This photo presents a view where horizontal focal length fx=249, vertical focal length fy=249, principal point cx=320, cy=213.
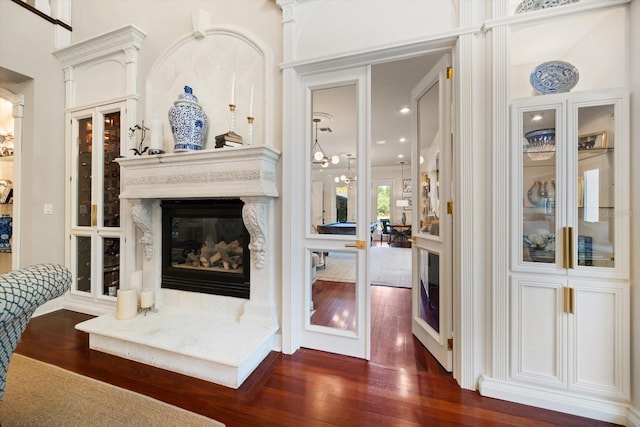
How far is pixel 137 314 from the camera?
2.37 m

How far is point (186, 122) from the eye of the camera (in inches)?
87.4

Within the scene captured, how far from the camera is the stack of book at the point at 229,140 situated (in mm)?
2105

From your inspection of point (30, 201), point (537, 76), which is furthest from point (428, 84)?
point (30, 201)

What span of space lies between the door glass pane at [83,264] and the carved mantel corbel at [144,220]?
3.49ft

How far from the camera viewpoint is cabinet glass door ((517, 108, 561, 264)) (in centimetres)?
158

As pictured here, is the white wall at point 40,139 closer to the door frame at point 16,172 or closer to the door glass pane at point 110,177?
the door frame at point 16,172

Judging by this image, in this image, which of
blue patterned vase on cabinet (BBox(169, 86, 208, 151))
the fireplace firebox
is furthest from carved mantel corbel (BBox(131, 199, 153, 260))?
blue patterned vase on cabinet (BBox(169, 86, 208, 151))

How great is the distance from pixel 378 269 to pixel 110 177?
14.6 ft

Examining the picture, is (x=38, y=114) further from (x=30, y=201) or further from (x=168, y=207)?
(x=168, y=207)

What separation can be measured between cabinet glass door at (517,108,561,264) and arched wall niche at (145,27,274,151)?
1882mm

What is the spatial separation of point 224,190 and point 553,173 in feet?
7.66

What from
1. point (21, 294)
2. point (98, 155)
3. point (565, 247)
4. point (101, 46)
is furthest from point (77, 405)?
point (101, 46)

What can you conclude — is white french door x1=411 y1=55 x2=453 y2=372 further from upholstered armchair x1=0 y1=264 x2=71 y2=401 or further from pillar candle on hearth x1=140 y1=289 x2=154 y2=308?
pillar candle on hearth x1=140 y1=289 x2=154 y2=308

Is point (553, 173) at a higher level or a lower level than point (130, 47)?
lower
